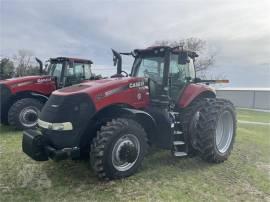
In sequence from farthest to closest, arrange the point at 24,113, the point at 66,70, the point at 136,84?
the point at 66,70
the point at 24,113
the point at 136,84

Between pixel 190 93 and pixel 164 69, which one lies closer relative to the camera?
pixel 164 69

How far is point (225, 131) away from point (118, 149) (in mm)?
2701

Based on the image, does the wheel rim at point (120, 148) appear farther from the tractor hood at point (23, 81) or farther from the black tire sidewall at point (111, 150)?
the tractor hood at point (23, 81)

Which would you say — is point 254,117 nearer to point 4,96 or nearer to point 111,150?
point 4,96

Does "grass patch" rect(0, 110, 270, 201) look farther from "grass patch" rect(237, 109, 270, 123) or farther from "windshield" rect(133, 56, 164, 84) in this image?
"grass patch" rect(237, 109, 270, 123)

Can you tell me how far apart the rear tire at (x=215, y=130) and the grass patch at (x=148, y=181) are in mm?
234

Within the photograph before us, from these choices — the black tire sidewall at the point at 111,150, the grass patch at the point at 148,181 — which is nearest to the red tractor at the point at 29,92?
the grass patch at the point at 148,181

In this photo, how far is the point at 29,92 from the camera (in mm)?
7602

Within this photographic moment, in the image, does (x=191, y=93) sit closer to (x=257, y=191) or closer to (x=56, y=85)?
(x=257, y=191)

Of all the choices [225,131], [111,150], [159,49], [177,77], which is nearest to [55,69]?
[159,49]

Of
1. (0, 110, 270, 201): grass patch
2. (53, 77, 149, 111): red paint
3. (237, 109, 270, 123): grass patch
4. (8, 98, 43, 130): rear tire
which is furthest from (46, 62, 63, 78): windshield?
(237, 109, 270, 123): grass patch

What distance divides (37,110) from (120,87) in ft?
14.2

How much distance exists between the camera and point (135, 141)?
3955 millimetres

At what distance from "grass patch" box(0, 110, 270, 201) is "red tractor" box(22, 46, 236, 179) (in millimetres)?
261
